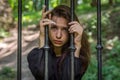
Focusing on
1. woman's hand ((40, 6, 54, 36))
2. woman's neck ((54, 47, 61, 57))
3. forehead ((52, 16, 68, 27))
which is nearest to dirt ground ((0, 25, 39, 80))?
woman's neck ((54, 47, 61, 57))

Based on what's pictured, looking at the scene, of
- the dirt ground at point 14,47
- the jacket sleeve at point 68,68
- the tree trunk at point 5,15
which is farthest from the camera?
the tree trunk at point 5,15

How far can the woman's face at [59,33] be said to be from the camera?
8.61 feet

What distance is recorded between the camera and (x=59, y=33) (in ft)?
8.57

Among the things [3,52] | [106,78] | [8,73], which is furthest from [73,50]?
[3,52]

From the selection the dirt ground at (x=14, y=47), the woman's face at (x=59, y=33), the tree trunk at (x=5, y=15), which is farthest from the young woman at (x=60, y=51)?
the tree trunk at (x=5, y=15)

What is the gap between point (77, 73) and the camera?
8.59 feet

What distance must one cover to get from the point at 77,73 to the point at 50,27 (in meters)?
0.34

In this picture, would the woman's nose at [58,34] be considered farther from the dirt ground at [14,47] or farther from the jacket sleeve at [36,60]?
the dirt ground at [14,47]

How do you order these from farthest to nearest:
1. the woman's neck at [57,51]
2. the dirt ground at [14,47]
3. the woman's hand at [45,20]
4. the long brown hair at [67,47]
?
1. the dirt ground at [14,47]
2. the woman's neck at [57,51]
3. the long brown hair at [67,47]
4. the woman's hand at [45,20]

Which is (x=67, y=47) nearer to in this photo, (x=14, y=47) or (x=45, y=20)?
(x=45, y=20)

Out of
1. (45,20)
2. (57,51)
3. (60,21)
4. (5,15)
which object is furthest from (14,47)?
(45,20)

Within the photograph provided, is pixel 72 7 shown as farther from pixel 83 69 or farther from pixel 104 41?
pixel 104 41

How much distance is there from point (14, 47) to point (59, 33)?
8.06 meters

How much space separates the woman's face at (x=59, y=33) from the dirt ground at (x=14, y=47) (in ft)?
15.8
